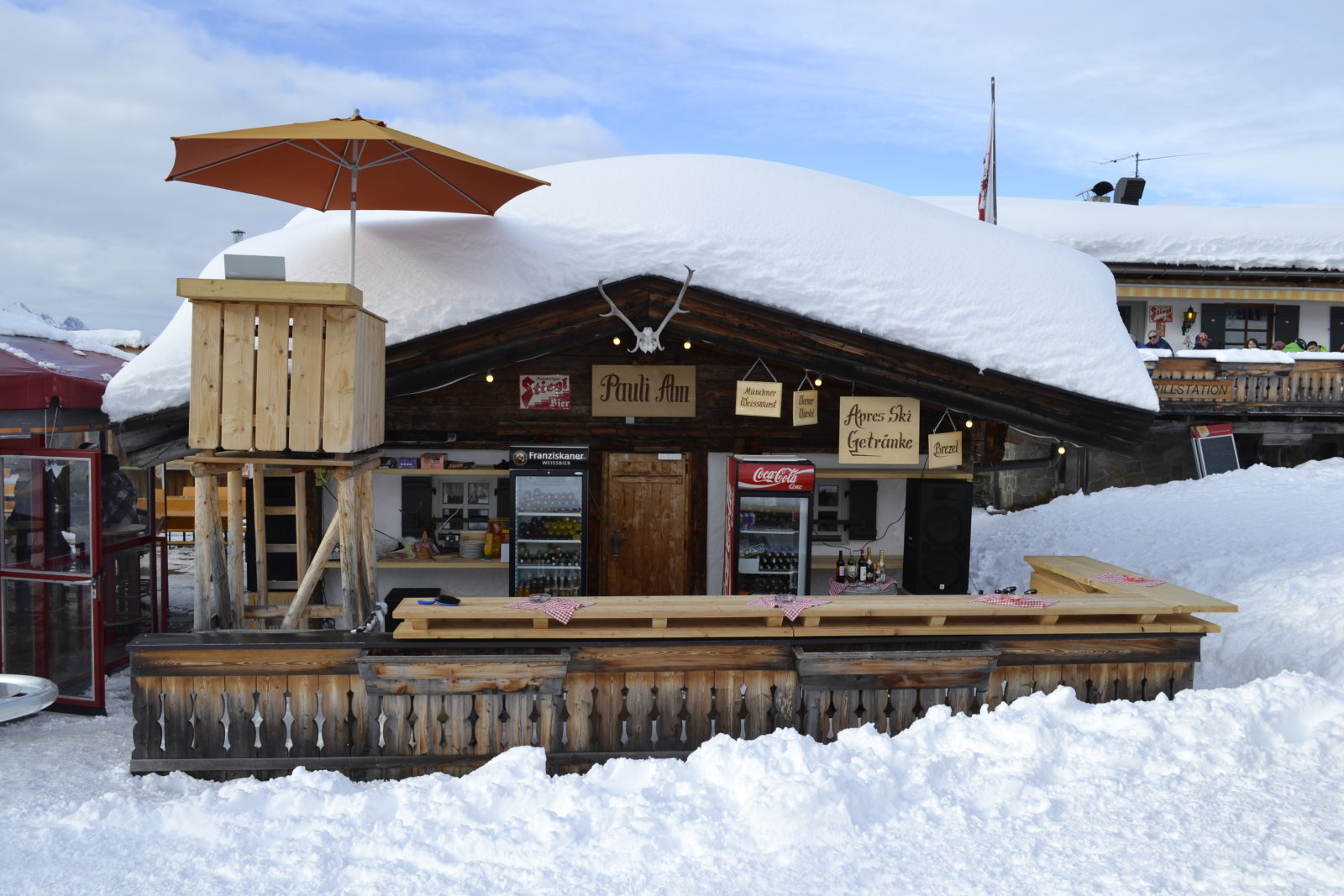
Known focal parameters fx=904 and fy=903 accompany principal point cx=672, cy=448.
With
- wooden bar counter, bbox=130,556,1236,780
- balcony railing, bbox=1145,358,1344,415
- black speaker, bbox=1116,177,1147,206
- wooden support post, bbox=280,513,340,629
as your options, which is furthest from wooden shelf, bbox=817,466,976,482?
black speaker, bbox=1116,177,1147,206

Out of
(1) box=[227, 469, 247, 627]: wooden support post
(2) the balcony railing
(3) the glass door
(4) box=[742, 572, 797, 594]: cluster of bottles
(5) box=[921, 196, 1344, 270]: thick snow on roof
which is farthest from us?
(5) box=[921, 196, 1344, 270]: thick snow on roof

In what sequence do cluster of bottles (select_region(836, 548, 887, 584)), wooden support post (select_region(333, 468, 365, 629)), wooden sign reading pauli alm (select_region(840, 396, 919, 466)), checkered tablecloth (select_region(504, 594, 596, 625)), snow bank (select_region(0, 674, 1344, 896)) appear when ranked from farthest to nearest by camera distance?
cluster of bottles (select_region(836, 548, 887, 584)) < wooden sign reading pauli alm (select_region(840, 396, 919, 466)) < wooden support post (select_region(333, 468, 365, 629)) < checkered tablecloth (select_region(504, 594, 596, 625)) < snow bank (select_region(0, 674, 1344, 896))

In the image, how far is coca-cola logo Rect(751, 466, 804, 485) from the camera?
355 inches

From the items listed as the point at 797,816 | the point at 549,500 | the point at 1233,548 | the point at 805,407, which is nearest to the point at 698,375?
the point at 805,407

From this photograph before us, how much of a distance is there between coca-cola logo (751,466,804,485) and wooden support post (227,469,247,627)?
4.67 m

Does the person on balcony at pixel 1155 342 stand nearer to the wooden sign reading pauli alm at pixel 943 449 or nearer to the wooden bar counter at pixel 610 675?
the wooden sign reading pauli alm at pixel 943 449

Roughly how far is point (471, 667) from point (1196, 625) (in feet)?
18.7

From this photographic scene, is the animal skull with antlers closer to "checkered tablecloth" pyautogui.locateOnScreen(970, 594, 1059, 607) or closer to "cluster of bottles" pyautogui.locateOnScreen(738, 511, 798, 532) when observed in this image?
"cluster of bottles" pyautogui.locateOnScreen(738, 511, 798, 532)

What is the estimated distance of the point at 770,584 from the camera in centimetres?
958

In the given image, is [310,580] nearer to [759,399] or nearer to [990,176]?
[759,399]

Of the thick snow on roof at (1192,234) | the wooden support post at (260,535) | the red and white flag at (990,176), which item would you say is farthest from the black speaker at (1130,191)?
the wooden support post at (260,535)

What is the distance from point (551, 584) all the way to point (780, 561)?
2.39 meters

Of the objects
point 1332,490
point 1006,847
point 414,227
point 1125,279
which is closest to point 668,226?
point 414,227

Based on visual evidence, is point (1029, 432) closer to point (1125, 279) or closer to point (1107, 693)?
point (1107, 693)
